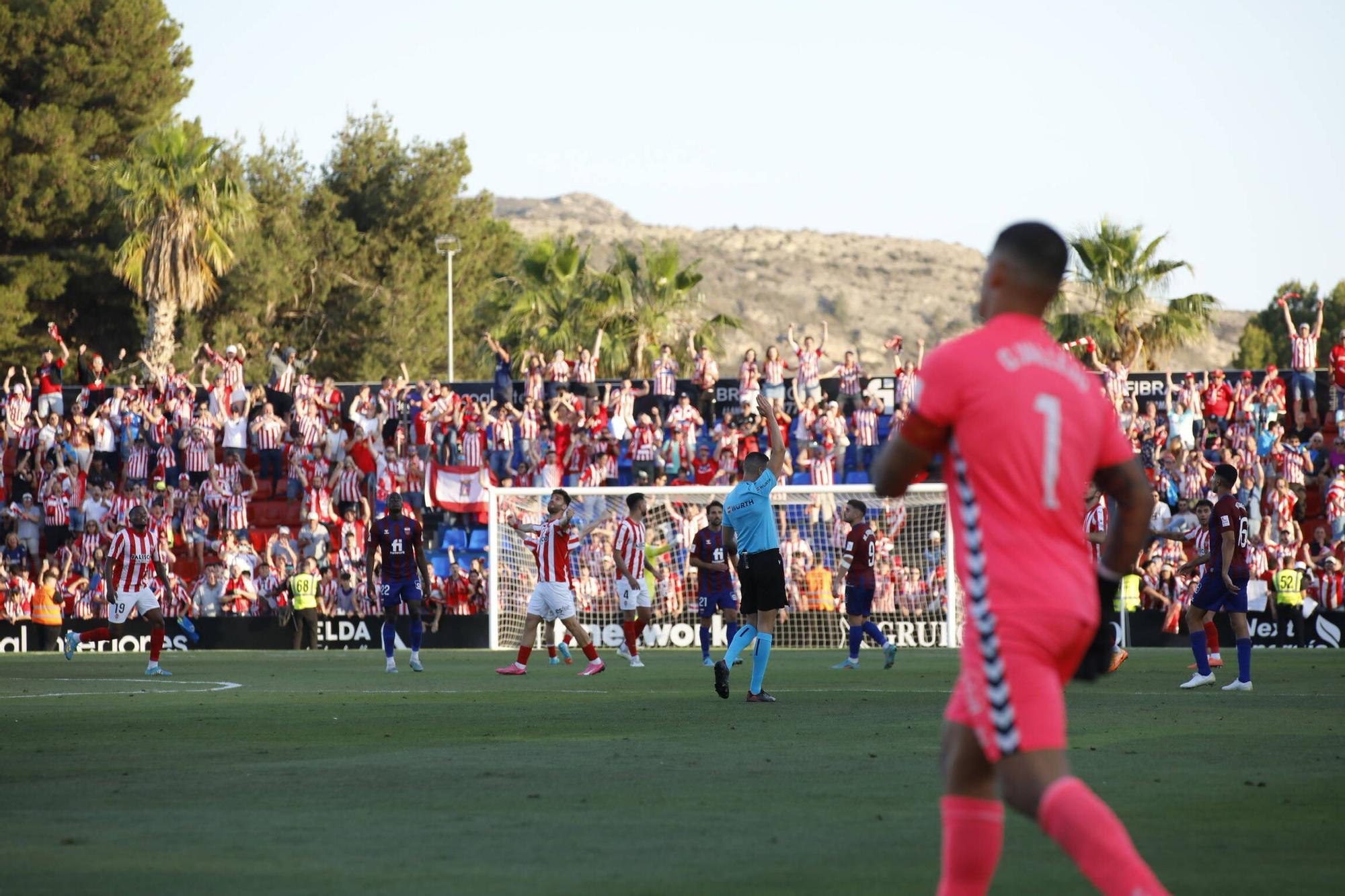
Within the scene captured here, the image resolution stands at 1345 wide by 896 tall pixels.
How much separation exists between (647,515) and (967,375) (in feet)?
91.9

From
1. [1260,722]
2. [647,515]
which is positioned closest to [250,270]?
[647,515]

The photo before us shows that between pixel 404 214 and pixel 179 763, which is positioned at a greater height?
pixel 404 214

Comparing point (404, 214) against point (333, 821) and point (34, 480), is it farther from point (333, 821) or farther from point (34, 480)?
point (333, 821)

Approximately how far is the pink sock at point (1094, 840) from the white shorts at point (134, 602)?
20136 mm

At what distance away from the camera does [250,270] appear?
59281mm

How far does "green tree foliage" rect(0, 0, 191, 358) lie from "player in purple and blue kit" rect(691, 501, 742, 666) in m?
35.5

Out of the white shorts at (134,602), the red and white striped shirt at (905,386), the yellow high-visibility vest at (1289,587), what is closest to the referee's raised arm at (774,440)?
the white shorts at (134,602)

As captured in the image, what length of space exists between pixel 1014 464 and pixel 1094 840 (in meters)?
1.02

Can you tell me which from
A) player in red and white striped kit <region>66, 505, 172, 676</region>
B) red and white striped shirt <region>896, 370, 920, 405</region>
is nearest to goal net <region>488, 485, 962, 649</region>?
red and white striped shirt <region>896, 370, 920, 405</region>

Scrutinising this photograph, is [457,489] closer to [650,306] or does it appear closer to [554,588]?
[554,588]

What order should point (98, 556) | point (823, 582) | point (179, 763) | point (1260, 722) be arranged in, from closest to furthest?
1. point (179, 763)
2. point (1260, 722)
3. point (823, 582)
4. point (98, 556)

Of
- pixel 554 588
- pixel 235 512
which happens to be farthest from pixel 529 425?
pixel 554 588

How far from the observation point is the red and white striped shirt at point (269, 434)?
36.2 m

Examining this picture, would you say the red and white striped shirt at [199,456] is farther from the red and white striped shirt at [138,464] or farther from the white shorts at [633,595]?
the white shorts at [633,595]
